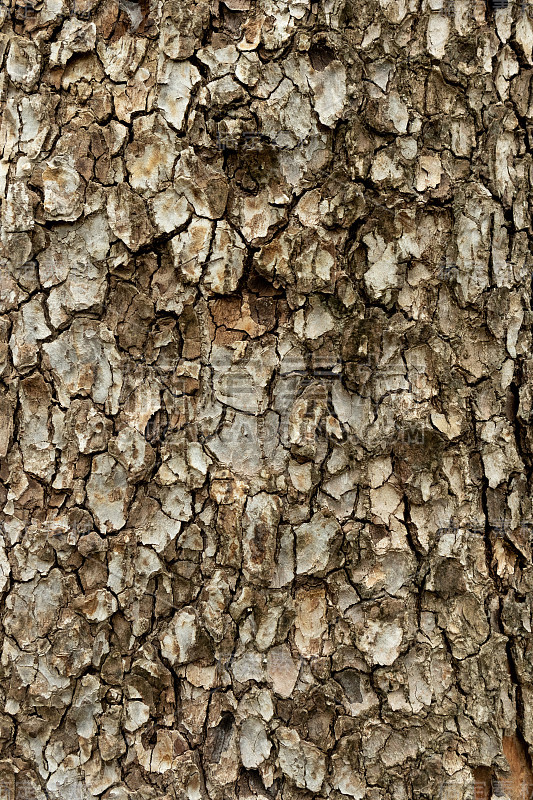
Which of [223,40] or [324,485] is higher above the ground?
[223,40]

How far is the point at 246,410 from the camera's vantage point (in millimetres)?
1370

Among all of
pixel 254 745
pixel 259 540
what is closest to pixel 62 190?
pixel 259 540

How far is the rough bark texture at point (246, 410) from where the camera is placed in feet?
4.43

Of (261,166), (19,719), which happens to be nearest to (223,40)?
(261,166)

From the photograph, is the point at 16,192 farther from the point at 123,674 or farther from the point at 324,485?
the point at 123,674

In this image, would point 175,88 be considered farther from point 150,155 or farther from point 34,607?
point 34,607

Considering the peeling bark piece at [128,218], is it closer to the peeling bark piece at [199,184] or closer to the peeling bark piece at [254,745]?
the peeling bark piece at [199,184]

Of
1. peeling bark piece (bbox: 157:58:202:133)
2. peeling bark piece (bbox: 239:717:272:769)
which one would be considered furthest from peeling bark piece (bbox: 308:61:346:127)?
peeling bark piece (bbox: 239:717:272:769)

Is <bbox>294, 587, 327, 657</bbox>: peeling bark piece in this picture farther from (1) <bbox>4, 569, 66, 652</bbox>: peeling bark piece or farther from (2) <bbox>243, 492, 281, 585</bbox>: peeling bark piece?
(1) <bbox>4, 569, 66, 652</bbox>: peeling bark piece

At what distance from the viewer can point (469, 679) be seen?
1385 millimetres

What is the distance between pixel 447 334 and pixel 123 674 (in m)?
0.96

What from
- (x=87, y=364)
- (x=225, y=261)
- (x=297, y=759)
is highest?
(x=225, y=261)

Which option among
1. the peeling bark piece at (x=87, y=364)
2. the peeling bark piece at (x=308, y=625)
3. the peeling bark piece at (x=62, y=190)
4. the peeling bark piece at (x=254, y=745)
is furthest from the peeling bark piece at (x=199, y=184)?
the peeling bark piece at (x=254, y=745)

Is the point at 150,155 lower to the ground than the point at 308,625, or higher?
higher
